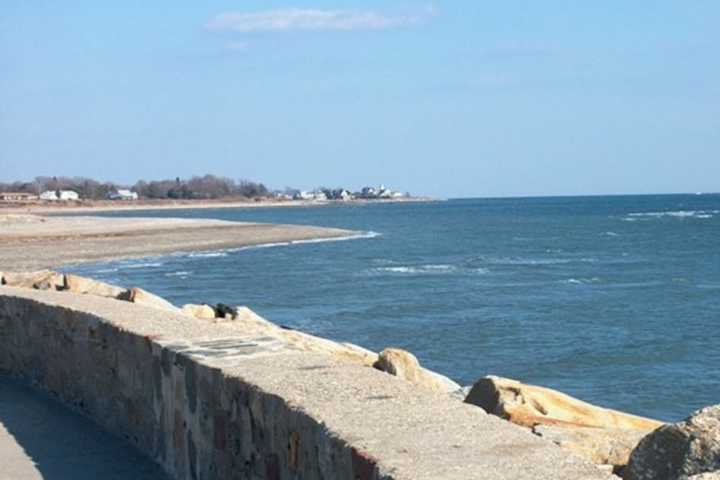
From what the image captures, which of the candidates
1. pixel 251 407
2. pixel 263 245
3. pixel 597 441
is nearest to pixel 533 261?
pixel 263 245

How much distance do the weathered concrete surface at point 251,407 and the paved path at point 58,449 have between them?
0.09 metres

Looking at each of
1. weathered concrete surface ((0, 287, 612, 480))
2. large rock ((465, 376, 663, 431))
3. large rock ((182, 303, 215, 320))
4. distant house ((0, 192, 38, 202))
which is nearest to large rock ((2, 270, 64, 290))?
large rock ((182, 303, 215, 320))

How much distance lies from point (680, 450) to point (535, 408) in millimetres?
3360

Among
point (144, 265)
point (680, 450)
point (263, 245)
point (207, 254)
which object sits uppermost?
point (680, 450)

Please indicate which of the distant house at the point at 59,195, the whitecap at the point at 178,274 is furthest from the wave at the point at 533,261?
the distant house at the point at 59,195

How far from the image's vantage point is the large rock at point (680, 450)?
387cm

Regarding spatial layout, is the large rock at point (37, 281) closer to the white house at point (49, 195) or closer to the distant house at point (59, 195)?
the distant house at point (59, 195)

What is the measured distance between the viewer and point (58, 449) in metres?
6.02

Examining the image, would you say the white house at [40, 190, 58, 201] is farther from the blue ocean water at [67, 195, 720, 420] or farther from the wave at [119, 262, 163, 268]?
the wave at [119, 262, 163, 268]

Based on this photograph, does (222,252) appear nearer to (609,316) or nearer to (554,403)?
(609,316)

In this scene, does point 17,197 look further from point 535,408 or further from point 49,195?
point 535,408

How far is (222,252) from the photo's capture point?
2063 inches

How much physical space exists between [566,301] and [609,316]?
3.04 m

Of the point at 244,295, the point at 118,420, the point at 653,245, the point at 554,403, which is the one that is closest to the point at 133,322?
the point at 118,420
